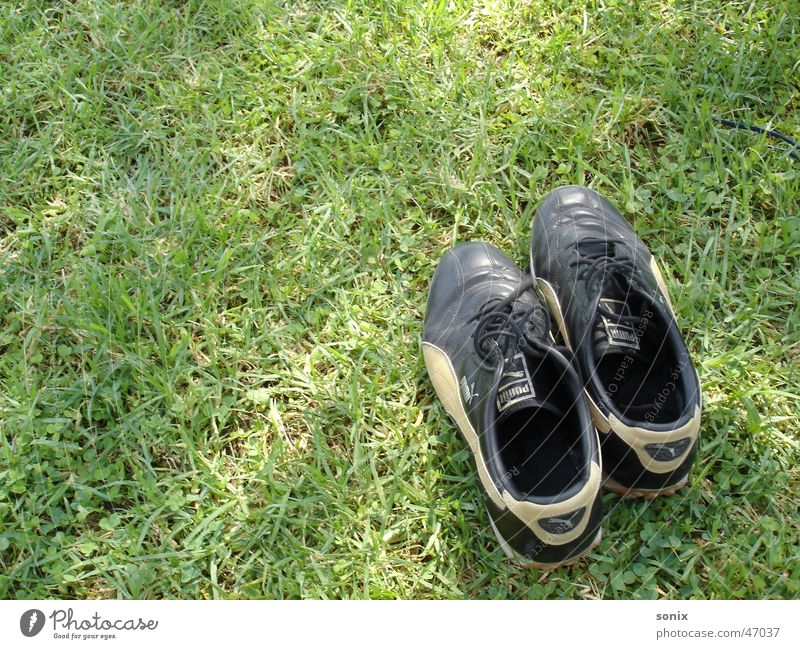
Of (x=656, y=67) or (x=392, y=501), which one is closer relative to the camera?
(x=392, y=501)

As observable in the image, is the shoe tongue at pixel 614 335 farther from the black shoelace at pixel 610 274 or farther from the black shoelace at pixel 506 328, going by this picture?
the black shoelace at pixel 506 328

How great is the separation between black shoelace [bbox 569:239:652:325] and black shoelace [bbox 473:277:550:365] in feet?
0.48

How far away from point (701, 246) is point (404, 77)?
1.12 metres

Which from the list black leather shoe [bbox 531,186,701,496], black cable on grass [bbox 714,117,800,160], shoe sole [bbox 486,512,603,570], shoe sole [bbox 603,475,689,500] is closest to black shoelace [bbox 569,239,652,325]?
black leather shoe [bbox 531,186,701,496]

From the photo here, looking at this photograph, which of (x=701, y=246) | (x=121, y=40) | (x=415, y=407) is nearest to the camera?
(x=415, y=407)

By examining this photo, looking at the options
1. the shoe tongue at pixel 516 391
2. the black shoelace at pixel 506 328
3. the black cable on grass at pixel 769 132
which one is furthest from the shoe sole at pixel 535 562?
the black cable on grass at pixel 769 132

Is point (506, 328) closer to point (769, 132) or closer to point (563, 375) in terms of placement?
point (563, 375)

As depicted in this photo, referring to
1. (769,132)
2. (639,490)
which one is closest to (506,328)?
(639,490)

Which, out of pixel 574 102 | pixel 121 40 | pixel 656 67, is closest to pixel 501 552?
pixel 574 102

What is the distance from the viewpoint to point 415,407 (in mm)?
2070

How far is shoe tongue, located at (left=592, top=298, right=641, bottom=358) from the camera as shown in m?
1.93

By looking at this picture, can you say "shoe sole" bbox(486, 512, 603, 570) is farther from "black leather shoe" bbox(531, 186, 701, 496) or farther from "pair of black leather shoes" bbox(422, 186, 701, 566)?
"black leather shoe" bbox(531, 186, 701, 496)

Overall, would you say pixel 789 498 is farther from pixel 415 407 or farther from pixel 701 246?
pixel 415 407

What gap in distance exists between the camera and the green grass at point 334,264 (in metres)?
1.89
